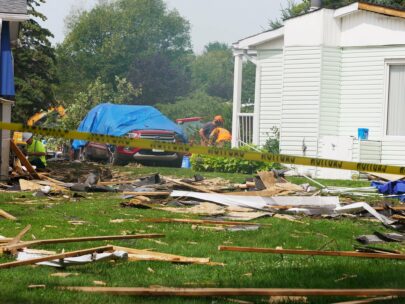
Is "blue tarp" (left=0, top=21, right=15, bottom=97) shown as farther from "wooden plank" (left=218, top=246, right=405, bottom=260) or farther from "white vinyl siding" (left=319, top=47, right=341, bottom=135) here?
"wooden plank" (left=218, top=246, right=405, bottom=260)

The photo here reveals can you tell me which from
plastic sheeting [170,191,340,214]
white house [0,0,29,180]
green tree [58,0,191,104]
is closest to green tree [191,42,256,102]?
green tree [58,0,191,104]

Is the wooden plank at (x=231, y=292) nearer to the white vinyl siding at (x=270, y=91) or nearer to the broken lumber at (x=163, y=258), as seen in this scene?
the broken lumber at (x=163, y=258)

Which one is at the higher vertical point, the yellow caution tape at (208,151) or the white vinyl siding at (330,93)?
the white vinyl siding at (330,93)

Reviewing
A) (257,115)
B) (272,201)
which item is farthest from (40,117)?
(272,201)

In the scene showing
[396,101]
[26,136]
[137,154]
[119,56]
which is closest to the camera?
[396,101]

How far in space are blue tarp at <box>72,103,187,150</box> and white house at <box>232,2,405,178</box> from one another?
8.62 m

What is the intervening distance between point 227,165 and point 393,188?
10606mm

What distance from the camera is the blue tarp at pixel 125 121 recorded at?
3756 cm

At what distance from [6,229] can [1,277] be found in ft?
11.5

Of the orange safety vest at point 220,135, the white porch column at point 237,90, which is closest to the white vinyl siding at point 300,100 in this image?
the white porch column at point 237,90

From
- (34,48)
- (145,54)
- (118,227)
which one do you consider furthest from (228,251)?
(145,54)

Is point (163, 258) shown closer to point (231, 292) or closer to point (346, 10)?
point (231, 292)

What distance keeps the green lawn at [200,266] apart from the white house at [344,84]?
505 inches

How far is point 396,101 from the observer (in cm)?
2727
